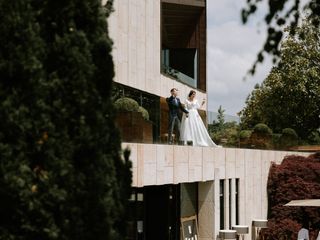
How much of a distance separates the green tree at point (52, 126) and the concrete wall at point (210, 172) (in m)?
7.13

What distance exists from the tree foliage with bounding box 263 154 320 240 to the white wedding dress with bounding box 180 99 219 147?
648 cm

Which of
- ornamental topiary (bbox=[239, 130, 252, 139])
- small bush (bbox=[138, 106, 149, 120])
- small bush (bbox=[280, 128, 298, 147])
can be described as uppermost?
small bush (bbox=[280, 128, 298, 147])

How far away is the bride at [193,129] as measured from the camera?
20.9 meters

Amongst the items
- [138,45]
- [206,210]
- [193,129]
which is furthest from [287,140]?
[193,129]

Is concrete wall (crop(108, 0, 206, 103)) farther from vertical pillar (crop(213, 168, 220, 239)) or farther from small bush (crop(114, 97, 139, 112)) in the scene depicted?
vertical pillar (crop(213, 168, 220, 239))

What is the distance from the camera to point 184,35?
37188 millimetres

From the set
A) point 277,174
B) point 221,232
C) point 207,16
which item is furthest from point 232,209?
point 207,16

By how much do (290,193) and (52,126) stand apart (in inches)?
908

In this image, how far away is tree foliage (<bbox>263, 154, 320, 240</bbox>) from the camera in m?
28.0

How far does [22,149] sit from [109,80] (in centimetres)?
131

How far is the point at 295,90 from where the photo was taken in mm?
48969

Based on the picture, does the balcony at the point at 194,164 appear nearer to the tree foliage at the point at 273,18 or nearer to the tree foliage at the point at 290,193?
the tree foliage at the point at 290,193

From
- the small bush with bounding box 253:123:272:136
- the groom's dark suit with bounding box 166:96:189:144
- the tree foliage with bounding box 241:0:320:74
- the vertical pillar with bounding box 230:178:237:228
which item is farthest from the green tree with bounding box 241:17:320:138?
the tree foliage with bounding box 241:0:320:74

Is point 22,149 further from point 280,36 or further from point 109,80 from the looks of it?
point 280,36
